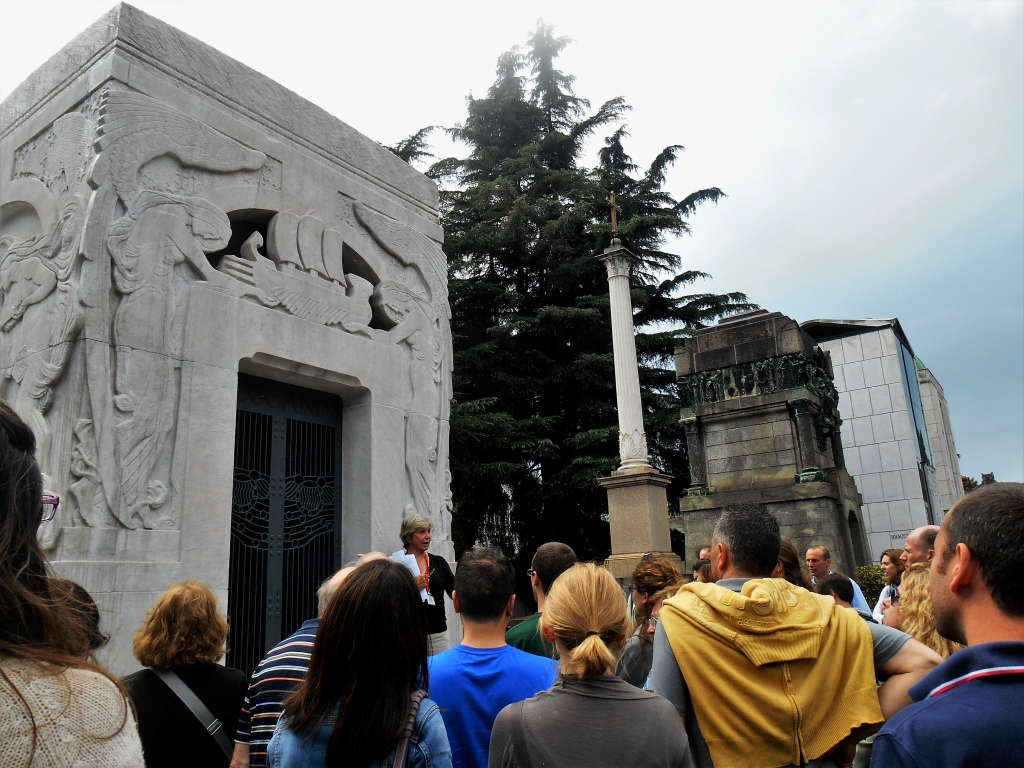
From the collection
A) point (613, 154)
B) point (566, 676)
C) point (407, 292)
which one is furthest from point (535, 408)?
point (566, 676)

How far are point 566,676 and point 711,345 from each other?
1558 centimetres

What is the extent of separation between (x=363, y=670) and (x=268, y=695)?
2.03 ft

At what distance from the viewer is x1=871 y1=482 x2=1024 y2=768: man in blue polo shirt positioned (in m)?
1.34

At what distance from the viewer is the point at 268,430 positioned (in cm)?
684

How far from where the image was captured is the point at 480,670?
8.64ft

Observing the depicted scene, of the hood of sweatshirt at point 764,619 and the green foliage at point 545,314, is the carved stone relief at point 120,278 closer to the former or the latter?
the hood of sweatshirt at point 764,619

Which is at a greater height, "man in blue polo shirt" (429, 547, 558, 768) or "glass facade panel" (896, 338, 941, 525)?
"glass facade panel" (896, 338, 941, 525)

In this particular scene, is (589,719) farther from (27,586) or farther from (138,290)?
(138,290)

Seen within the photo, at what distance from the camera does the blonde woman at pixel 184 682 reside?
2.71 m

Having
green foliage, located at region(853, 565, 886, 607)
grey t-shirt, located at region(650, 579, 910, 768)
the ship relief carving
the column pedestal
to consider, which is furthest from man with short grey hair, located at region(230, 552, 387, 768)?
the ship relief carving

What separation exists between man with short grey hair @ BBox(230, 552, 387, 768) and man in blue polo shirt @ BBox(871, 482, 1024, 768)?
1.54m

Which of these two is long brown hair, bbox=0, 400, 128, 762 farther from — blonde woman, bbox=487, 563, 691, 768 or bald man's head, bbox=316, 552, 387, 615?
blonde woman, bbox=487, 563, 691, 768

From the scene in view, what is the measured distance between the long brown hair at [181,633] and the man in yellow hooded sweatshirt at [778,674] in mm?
1736

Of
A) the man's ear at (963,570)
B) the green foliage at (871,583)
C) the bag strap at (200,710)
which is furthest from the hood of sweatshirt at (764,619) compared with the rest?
the green foliage at (871,583)
